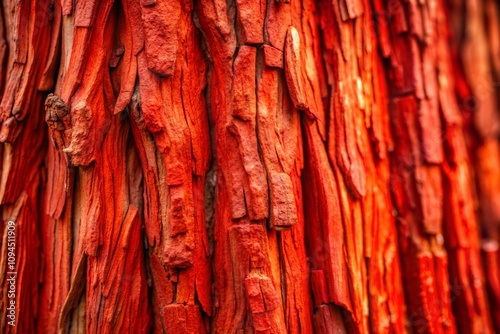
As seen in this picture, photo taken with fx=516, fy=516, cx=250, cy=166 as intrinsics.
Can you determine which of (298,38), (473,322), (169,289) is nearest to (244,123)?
(298,38)

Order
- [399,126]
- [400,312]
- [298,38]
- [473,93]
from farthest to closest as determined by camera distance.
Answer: [473,93] < [399,126] < [400,312] < [298,38]

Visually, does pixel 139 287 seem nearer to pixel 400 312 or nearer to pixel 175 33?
pixel 175 33

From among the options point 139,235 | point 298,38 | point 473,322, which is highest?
point 298,38

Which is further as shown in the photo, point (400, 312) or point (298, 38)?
point (400, 312)

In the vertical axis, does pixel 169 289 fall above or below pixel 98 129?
below

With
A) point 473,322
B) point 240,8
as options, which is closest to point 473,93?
point 473,322

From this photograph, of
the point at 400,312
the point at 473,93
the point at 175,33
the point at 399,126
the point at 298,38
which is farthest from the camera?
the point at 473,93
